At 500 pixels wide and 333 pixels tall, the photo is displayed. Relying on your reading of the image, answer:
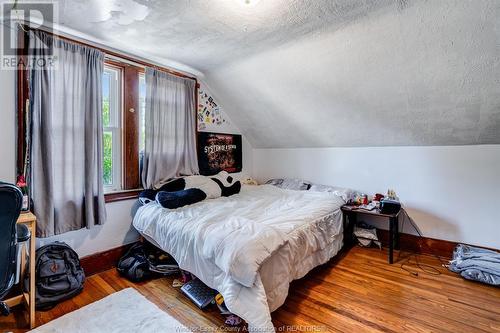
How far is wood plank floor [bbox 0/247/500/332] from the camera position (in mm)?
1820

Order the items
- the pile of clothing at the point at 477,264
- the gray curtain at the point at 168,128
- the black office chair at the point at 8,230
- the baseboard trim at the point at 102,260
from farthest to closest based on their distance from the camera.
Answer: the gray curtain at the point at 168,128 → the baseboard trim at the point at 102,260 → the pile of clothing at the point at 477,264 → the black office chair at the point at 8,230

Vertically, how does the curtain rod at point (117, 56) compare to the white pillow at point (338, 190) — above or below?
above

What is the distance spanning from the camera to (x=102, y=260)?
2578 mm

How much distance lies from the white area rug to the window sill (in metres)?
0.97

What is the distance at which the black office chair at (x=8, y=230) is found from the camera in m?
1.32

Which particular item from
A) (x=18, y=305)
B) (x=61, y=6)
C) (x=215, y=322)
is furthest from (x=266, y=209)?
(x=61, y=6)

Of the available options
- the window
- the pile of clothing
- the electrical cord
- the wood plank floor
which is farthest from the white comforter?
the pile of clothing

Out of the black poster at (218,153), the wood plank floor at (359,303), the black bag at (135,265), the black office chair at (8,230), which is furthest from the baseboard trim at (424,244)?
the black office chair at (8,230)

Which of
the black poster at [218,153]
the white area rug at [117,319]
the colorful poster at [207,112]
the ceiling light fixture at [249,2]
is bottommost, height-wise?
the white area rug at [117,319]

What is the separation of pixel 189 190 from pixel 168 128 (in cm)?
86

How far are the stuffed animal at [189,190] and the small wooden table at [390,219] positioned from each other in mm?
1421

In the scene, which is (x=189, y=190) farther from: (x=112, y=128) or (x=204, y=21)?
(x=204, y=21)

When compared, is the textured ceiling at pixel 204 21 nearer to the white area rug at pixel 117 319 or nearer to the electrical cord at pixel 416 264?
the white area rug at pixel 117 319

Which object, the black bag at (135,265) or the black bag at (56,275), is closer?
the black bag at (56,275)
